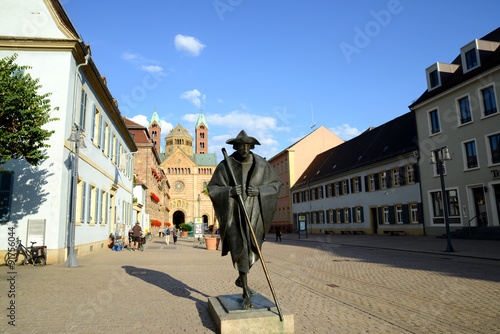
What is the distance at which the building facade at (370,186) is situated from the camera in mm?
29962

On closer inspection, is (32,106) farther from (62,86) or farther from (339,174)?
(339,174)

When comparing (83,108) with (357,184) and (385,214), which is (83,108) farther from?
(357,184)

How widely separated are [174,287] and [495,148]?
22.2 m

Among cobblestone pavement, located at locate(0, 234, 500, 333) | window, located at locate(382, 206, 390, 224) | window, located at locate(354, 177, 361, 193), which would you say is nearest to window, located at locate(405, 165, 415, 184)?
window, located at locate(382, 206, 390, 224)

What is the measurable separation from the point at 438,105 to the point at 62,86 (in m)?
24.6

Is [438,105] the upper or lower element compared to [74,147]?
upper

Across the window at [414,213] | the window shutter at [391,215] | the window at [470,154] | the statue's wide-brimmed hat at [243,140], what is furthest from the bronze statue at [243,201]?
the window shutter at [391,215]

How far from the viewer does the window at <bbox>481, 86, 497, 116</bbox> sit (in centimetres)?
2278

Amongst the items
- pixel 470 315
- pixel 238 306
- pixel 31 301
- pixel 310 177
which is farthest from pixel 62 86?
pixel 310 177

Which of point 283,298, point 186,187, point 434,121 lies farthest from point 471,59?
point 186,187

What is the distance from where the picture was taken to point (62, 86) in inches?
568

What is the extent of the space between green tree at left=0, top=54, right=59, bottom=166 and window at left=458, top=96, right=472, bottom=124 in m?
24.6

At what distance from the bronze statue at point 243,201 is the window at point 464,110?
78.9ft

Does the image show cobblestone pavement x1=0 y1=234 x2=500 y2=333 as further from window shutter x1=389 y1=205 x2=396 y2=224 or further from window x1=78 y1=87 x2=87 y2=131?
window shutter x1=389 y1=205 x2=396 y2=224
